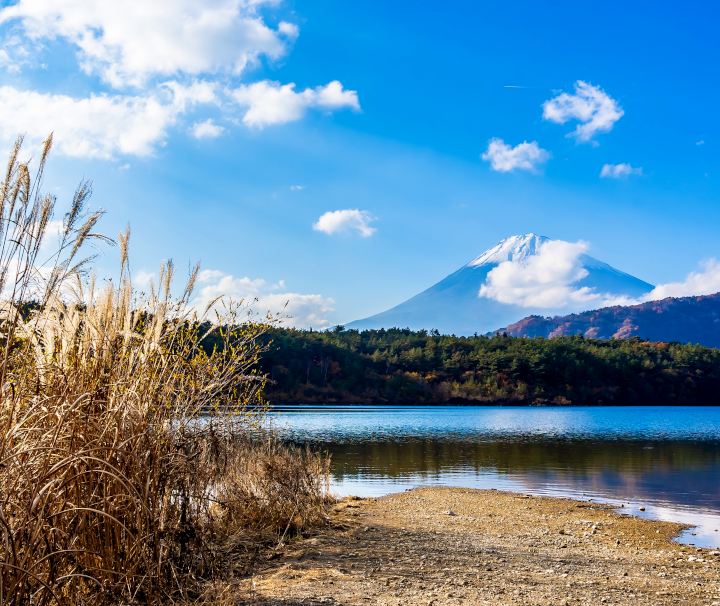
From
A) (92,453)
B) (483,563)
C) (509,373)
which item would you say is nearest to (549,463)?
(483,563)

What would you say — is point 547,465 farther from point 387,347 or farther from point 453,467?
point 387,347

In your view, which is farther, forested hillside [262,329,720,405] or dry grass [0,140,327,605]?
forested hillside [262,329,720,405]

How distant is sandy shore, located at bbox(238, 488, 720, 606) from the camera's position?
6.45 meters

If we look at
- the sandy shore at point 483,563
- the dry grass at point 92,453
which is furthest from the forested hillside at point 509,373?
the dry grass at point 92,453

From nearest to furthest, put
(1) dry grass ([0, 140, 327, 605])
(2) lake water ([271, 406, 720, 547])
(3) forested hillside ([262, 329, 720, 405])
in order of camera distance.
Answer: (1) dry grass ([0, 140, 327, 605]) → (2) lake water ([271, 406, 720, 547]) → (3) forested hillside ([262, 329, 720, 405])

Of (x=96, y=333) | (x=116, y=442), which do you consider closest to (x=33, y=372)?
(x=96, y=333)

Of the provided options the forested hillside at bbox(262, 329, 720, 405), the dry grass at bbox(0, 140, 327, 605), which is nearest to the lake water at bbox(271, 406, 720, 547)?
the dry grass at bbox(0, 140, 327, 605)

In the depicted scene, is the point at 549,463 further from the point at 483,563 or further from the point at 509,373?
the point at 509,373

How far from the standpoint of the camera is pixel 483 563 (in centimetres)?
800

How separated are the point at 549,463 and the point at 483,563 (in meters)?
16.9

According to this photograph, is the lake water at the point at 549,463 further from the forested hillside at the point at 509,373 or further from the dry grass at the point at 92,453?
the forested hillside at the point at 509,373

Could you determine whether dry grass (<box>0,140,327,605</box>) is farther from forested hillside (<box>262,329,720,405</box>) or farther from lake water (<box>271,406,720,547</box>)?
forested hillside (<box>262,329,720,405</box>)

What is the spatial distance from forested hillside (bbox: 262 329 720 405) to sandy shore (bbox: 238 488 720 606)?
64545 mm

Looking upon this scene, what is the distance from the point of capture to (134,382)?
4.45 meters
